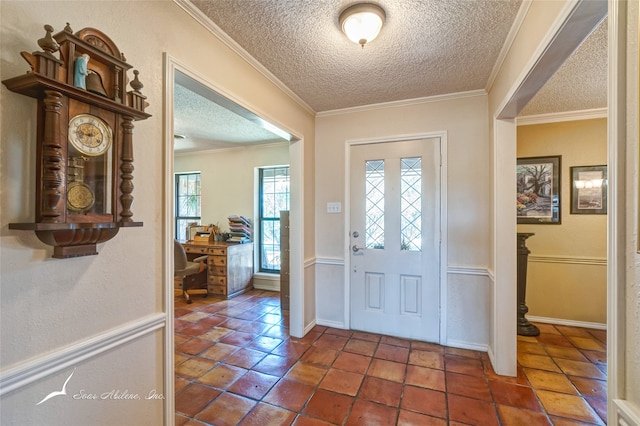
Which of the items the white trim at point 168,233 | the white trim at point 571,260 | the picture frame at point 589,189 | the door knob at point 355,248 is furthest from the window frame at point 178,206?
the picture frame at point 589,189

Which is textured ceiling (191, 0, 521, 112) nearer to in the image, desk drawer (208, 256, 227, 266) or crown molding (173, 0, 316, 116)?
crown molding (173, 0, 316, 116)

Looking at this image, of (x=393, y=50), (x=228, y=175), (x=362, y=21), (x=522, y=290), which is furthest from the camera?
(x=228, y=175)

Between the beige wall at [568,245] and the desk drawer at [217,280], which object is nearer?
the beige wall at [568,245]

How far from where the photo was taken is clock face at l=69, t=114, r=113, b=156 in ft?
3.22

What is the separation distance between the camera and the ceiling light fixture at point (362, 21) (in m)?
1.51

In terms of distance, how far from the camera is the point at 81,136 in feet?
3.28

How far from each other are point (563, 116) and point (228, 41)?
357 cm

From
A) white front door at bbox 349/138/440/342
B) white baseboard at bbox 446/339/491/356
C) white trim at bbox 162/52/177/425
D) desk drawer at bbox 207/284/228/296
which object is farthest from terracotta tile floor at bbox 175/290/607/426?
desk drawer at bbox 207/284/228/296

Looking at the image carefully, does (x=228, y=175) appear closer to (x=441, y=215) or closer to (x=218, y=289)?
(x=218, y=289)

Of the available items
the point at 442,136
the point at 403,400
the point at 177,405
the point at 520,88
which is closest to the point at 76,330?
the point at 177,405

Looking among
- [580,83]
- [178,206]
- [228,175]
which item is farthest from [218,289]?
[580,83]

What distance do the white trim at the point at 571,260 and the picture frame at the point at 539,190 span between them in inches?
15.8

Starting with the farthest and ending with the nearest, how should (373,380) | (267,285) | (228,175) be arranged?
(228,175), (267,285), (373,380)

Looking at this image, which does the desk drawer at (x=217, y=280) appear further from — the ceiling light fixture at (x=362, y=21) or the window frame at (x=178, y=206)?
the ceiling light fixture at (x=362, y=21)
